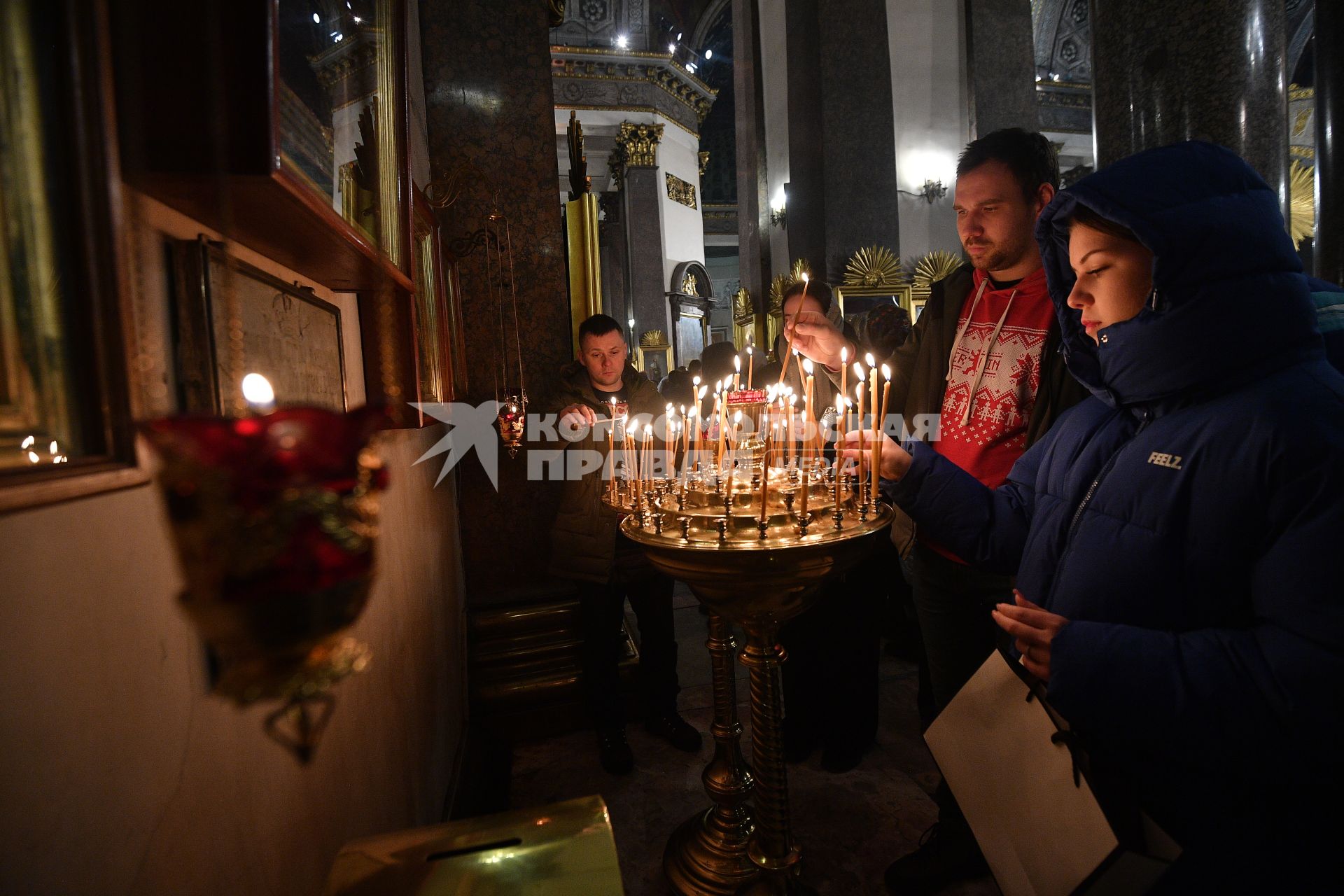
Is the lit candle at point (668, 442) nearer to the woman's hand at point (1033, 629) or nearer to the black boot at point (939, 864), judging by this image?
the woman's hand at point (1033, 629)

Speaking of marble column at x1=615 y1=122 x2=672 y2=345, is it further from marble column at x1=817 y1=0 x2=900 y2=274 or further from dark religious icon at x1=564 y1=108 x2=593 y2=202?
dark religious icon at x1=564 y1=108 x2=593 y2=202

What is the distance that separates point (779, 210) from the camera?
810cm

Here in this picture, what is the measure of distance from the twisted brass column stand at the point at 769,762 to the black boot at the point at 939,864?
68cm

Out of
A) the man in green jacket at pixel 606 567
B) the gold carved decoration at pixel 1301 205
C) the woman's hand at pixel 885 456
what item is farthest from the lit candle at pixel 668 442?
the gold carved decoration at pixel 1301 205

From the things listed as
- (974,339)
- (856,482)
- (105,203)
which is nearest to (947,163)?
(974,339)

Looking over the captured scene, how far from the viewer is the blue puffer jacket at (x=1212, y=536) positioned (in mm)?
853

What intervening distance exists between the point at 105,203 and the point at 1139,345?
1486 mm

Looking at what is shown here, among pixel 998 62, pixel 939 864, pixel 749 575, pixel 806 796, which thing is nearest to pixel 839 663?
pixel 806 796

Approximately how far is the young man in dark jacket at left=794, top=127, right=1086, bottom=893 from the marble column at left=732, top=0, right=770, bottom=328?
690 cm

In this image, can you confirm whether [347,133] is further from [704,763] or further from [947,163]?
[947,163]

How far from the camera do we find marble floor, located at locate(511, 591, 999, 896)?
2133 mm

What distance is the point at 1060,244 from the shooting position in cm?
138

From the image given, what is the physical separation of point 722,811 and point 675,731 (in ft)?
2.87

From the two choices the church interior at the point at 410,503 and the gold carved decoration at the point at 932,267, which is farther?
the gold carved decoration at the point at 932,267
